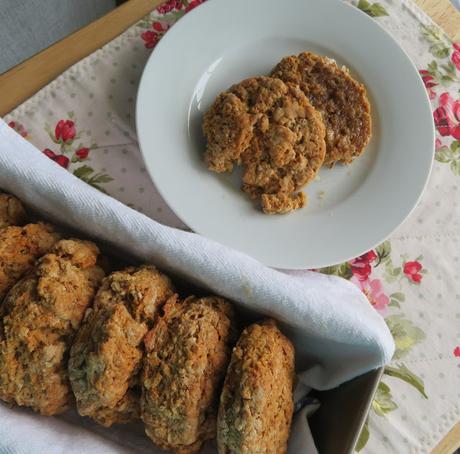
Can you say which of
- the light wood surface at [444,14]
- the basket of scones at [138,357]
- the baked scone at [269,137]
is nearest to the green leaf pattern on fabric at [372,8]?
the light wood surface at [444,14]

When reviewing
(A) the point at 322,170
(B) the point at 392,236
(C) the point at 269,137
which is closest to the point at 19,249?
(C) the point at 269,137

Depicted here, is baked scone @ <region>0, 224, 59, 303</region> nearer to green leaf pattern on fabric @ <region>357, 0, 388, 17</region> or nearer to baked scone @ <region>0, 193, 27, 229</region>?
baked scone @ <region>0, 193, 27, 229</region>

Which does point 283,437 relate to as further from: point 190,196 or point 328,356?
point 190,196

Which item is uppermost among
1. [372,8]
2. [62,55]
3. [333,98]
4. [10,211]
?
[372,8]

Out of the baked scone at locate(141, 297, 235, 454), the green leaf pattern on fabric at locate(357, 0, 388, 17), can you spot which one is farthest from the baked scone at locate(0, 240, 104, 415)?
the green leaf pattern on fabric at locate(357, 0, 388, 17)

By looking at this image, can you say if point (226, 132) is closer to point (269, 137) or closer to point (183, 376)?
point (269, 137)

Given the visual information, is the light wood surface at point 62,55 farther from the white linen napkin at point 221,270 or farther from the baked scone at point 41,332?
the baked scone at point 41,332
